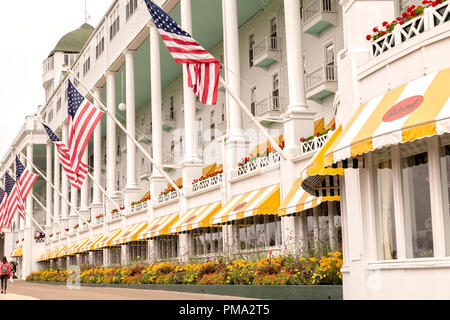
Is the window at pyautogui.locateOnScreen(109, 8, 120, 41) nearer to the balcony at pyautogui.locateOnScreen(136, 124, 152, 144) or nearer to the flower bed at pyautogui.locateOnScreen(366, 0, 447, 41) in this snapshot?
the balcony at pyautogui.locateOnScreen(136, 124, 152, 144)

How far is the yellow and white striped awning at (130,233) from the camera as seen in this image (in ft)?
130

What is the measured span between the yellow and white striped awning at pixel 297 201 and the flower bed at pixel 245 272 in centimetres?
149

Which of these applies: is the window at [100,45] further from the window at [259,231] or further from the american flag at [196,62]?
the american flag at [196,62]

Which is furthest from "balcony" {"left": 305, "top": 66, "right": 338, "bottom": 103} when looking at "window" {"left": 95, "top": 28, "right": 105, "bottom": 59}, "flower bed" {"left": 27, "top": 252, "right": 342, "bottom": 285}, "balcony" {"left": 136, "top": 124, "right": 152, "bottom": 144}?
"window" {"left": 95, "top": 28, "right": 105, "bottom": 59}

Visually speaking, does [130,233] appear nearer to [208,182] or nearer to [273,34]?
[208,182]

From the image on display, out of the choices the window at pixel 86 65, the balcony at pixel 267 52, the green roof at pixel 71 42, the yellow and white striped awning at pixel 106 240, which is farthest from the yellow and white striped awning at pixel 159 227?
the green roof at pixel 71 42

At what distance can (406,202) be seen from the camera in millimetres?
13602

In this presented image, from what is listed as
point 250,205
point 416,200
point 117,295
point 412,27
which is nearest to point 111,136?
point 117,295

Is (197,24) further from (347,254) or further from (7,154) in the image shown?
(7,154)

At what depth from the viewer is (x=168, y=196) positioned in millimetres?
38438

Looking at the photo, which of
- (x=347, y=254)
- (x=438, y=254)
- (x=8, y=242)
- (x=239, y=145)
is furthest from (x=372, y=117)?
(x=8, y=242)

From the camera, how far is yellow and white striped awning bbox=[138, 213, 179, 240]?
34.8 metres

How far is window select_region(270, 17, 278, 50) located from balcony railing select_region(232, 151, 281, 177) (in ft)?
34.3

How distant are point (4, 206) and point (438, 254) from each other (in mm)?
45441
